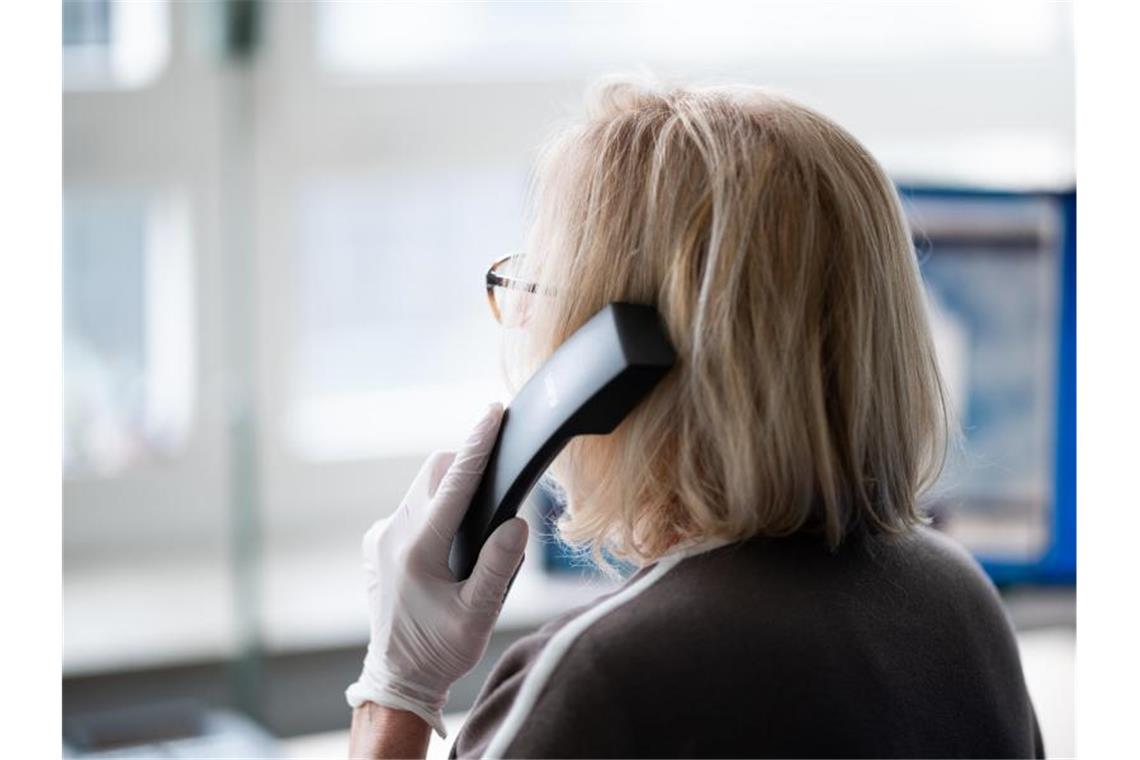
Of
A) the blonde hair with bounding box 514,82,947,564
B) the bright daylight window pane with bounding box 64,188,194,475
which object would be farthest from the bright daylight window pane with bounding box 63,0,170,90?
the blonde hair with bounding box 514,82,947,564

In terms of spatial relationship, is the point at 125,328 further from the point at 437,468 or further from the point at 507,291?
the point at 507,291

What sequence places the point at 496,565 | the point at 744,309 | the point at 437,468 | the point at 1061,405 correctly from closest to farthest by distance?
the point at 744,309 < the point at 496,565 < the point at 437,468 < the point at 1061,405

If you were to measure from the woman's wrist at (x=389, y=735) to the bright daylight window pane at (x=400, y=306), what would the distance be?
1.06 m

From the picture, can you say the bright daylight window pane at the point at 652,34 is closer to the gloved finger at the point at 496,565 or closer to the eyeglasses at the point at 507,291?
the eyeglasses at the point at 507,291

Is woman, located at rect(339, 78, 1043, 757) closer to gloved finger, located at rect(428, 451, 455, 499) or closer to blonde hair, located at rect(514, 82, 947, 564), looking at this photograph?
blonde hair, located at rect(514, 82, 947, 564)

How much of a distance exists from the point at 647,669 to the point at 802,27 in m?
1.55

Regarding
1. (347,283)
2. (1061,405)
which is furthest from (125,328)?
(1061,405)

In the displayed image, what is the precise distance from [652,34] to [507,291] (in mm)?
1258

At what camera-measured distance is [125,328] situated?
6.08ft

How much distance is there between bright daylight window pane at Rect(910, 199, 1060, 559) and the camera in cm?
192

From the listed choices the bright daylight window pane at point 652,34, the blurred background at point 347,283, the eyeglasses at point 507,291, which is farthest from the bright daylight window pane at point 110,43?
the eyeglasses at point 507,291

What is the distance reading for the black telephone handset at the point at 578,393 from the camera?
27.8 inches
